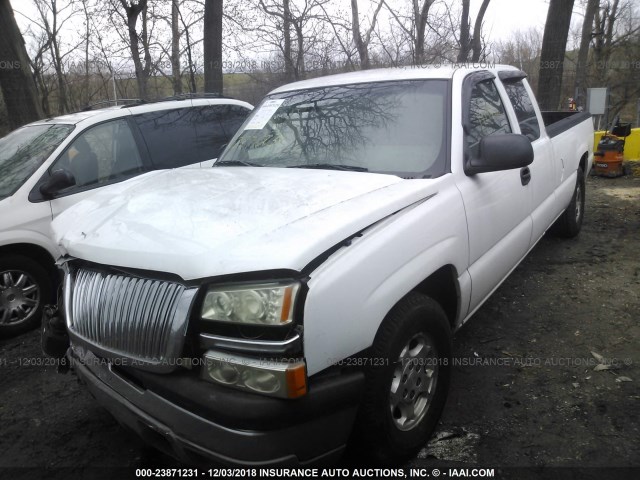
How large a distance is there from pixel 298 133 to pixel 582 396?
2.38 metres

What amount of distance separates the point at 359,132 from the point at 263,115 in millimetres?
948

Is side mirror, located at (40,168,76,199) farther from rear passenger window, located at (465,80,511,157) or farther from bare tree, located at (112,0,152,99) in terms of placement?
bare tree, located at (112,0,152,99)

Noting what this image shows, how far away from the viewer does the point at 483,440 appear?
2.70 meters

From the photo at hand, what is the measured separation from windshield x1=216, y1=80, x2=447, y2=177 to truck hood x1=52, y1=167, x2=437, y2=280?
220 mm

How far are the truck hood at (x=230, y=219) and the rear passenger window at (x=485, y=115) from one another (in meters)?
0.81

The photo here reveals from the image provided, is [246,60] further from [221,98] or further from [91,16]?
[221,98]

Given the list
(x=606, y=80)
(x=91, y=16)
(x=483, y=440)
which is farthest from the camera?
(x=606, y=80)

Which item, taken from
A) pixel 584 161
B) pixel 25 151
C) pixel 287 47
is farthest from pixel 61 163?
pixel 287 47

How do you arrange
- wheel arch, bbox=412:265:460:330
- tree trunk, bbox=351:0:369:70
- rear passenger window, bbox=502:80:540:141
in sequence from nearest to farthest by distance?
wheel arch, bbox=412:265:460:330 < rear passenger window, bbox=502:80:540:141 < tree trunk, bbox=351:0:369:70

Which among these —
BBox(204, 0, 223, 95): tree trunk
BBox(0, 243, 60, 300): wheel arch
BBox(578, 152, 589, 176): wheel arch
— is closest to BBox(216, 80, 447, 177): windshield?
BBox(0, 243, 60, 300): wheel arch

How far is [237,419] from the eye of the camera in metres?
1.81

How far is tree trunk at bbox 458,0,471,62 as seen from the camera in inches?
487

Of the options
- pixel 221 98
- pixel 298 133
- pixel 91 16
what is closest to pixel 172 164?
pixel 221 98

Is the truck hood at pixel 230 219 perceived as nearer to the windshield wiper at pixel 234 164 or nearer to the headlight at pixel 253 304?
the headlight at pixel 253 304
